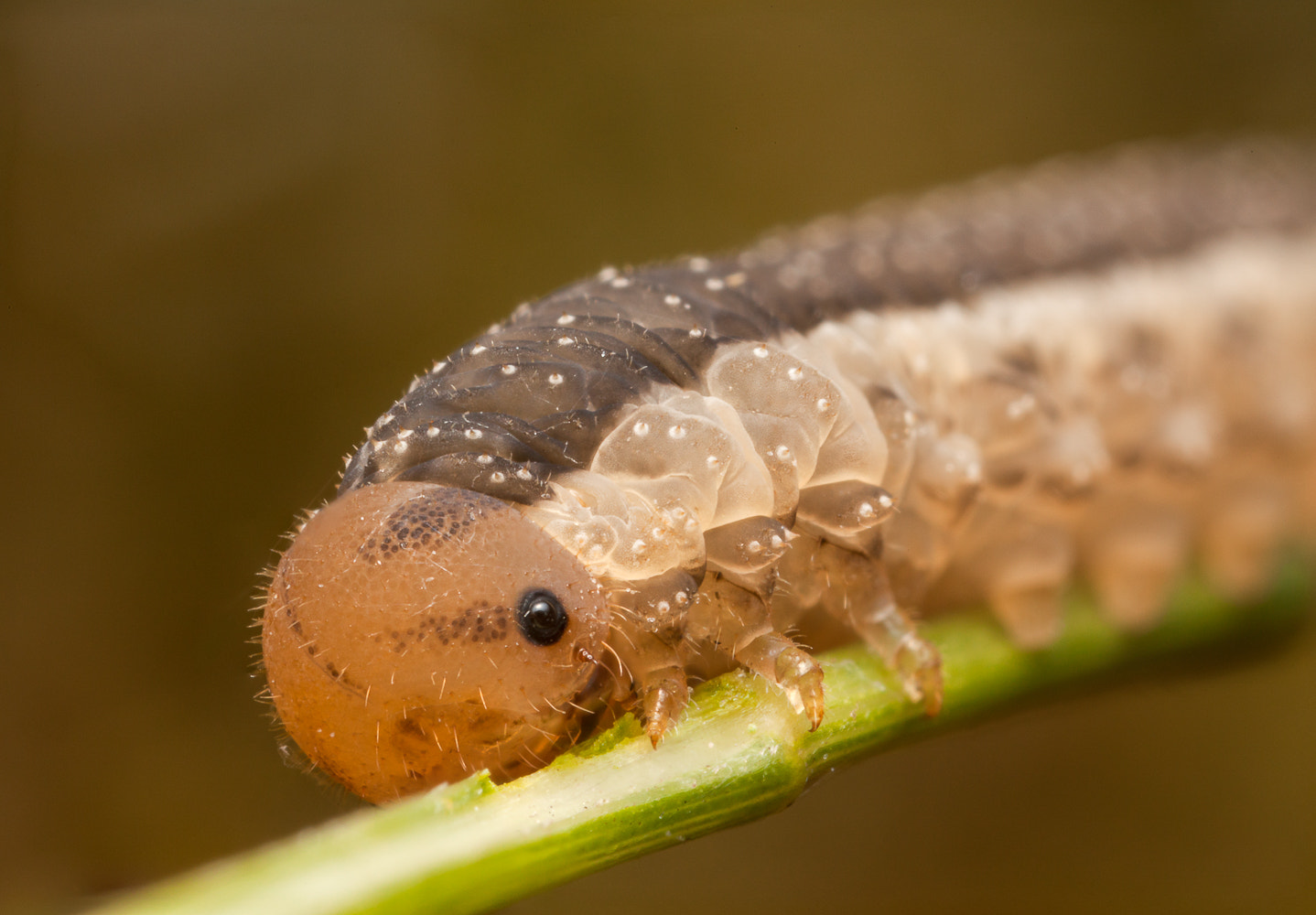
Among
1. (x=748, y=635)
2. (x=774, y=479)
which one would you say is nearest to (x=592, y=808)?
(x=748, y=635)

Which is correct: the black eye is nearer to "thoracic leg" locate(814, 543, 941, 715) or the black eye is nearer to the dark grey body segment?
the dark grey body segment

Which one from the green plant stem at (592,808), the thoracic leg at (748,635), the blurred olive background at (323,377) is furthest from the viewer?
the blurred olive background at (323,377)

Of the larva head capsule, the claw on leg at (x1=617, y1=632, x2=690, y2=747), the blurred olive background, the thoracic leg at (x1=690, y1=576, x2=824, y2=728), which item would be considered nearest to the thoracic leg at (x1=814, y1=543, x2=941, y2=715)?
the thoracic leg at (x1=690, y1=576, x2=824, y2=728)

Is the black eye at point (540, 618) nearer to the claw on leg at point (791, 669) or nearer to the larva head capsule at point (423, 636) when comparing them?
the larva head capsule at point (423, 636)

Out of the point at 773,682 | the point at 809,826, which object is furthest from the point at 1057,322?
the point at 809,826

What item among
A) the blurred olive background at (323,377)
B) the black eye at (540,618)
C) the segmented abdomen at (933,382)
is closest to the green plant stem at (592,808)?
the black eye at (540,618)

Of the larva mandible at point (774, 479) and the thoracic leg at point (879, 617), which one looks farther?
the thoracic leg at point (879, 617)

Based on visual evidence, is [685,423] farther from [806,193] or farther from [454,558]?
[806,193]
